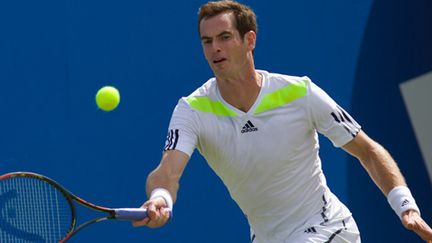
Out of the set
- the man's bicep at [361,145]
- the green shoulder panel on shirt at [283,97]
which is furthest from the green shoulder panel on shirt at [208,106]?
the man's bicep at [361,145]

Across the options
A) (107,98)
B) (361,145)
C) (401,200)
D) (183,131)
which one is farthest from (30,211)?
(401,200)

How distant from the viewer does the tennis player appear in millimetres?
4070

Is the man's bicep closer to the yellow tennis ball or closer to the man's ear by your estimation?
the man's ear

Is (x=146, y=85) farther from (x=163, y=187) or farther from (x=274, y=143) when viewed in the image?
(x=163, y=187)

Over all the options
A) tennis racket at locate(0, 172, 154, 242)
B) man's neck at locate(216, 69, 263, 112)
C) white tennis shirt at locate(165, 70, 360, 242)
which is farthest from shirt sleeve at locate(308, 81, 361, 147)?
tennis racket at locate(0, 172, 154, 242)

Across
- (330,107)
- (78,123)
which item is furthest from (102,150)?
(330,107)

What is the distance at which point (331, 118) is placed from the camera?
4.09m

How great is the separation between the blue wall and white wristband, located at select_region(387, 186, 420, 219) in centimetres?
208

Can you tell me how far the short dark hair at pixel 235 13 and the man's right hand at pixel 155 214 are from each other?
98cm

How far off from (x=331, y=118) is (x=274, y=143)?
256 millimetres

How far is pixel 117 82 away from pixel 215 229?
1054 millimetres

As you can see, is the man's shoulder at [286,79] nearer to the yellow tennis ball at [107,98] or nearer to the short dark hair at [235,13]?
the short dark hair at [235,13]

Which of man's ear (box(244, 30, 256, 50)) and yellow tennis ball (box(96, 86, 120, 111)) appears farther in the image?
yellow tennis ball (box(96, 86, 120, 111))

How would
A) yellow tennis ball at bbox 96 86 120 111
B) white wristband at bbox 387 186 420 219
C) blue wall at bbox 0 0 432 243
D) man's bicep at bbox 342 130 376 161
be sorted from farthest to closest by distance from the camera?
yellow tennis ball at bbox 96 86 120 111
blue wall at bbox 0 0 432 243
man's bicep at bbox 342 130 376 161
white wristband at bbox 387 186 420 219
